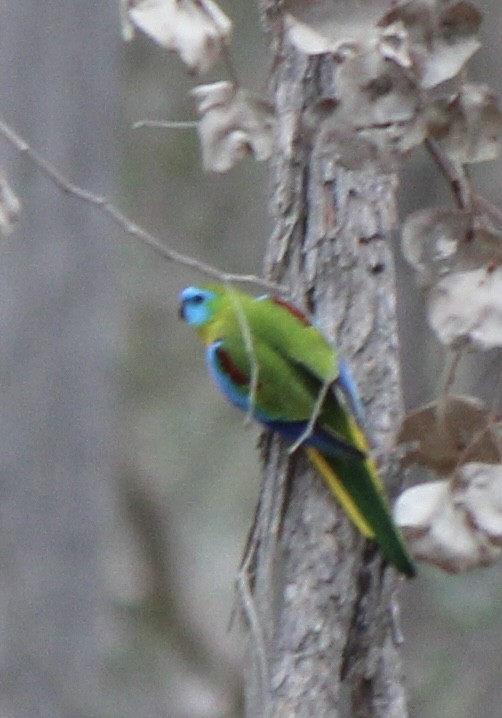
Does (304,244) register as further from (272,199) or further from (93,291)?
(93,291)

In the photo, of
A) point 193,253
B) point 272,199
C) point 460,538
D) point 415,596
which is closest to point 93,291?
point 272,199

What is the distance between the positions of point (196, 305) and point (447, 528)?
0.85 m

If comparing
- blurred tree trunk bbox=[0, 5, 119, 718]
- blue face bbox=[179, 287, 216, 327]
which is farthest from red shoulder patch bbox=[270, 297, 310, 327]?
blurred tree trunk bbox=[0, 5, 119, 718]

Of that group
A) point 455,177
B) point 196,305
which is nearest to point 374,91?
point 455,177

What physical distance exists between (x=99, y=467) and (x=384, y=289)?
144 cm

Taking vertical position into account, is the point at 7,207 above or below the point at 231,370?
above

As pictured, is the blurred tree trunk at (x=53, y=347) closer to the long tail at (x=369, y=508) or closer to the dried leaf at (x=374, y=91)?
the long tail at (x=369, y=508)

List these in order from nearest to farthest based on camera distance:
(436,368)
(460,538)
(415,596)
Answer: (460,538)
(436,368)
(415,596)

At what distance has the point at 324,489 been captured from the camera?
2346mm

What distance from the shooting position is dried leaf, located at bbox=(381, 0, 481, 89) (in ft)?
5.73

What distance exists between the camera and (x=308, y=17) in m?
1.79

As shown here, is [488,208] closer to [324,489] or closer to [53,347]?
[324,489]

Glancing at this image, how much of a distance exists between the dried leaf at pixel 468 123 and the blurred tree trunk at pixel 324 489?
1.49ft

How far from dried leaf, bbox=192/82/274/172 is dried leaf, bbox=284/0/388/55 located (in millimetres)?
445
